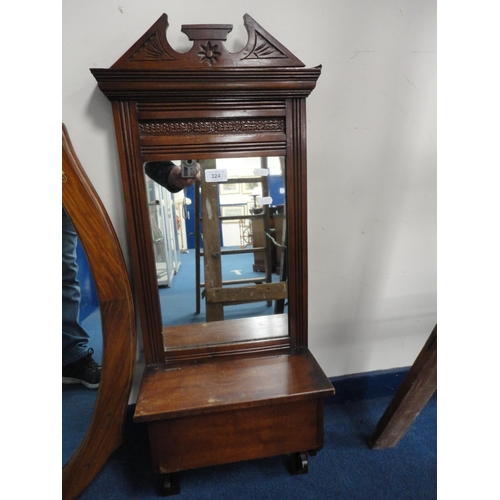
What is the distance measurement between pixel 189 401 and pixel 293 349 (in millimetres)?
460

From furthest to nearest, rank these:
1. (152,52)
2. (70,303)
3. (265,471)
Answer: (265,471), (70,303), (152,52)

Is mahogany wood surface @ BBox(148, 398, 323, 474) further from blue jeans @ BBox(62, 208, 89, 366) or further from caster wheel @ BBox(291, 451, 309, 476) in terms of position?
blue jeans @ BBox(62, 208, 89, 366)

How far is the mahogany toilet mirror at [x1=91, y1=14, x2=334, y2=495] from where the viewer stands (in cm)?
97

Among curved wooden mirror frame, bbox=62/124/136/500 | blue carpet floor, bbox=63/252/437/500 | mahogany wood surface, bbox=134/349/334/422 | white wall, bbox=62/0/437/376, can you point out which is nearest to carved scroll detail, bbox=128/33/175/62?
white wall, bbox=62/0/437/376

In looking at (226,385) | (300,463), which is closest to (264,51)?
(226,385)

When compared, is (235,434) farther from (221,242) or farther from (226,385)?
(221,242)

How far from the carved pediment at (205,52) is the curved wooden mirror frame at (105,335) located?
0.40 meters

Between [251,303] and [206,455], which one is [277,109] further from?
[206,455]

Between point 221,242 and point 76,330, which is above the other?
point 221,242

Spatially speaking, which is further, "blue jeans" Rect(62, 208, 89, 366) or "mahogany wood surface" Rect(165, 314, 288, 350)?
"mahogany wood surface" Rect(165, 314, 288, 350)

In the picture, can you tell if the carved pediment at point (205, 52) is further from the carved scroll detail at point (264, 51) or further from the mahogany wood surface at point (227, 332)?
the mahogany wood surface at point (227, 332)

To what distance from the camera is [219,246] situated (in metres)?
1.14

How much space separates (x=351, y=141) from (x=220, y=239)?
671 millimetres

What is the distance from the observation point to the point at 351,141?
1.23 meters
